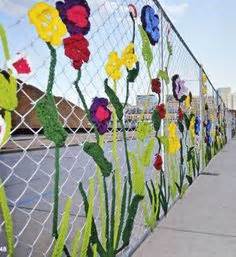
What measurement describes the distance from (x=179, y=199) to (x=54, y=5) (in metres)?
2.83

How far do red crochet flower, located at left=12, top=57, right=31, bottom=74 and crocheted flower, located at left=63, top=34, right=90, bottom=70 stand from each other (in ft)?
1.14

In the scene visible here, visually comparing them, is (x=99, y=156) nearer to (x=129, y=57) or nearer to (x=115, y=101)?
(x=115, y=101)

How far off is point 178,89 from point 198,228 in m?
1.60

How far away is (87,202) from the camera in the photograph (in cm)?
199

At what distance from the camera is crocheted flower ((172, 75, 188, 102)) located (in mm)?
3977

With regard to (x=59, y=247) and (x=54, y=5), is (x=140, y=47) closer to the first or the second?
(x=54, y=5)

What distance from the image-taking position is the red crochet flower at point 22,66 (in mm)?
1290

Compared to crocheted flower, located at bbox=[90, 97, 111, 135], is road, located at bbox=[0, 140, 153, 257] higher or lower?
lower

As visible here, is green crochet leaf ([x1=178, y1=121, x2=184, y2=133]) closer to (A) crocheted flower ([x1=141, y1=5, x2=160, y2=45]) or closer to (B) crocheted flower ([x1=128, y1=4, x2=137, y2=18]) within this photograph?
(A) crocheted flower ([x1=141, y1=5, x2=160, y2=45])

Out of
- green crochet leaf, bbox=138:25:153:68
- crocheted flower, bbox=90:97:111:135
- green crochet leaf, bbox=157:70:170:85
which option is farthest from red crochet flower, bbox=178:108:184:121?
crocheted flower, bbox=90:97:111:135

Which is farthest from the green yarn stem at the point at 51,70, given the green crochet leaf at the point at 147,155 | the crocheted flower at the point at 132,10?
the green crochet leaf at the point at 147,155

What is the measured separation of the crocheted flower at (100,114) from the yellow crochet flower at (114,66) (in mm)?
175

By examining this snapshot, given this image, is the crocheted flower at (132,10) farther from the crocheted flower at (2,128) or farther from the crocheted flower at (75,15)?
the crocheted flower at (2,128)

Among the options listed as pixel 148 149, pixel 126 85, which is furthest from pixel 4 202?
pixel 148 149
